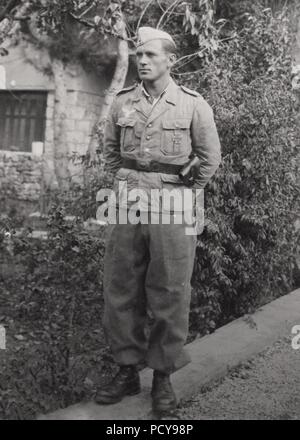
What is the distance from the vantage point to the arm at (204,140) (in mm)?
3496

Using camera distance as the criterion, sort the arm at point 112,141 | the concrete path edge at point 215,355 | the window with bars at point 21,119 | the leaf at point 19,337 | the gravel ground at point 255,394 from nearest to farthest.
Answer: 1. the concrete path edge at point 215,355
2. the gravel ground at point 255,394
3. the arm at point 112,141
4. the leaf at point 19,337
5. the window with bars at point 21,119

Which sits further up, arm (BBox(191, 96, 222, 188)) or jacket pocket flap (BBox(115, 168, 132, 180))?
arm (BBox(191, 96, 222, 188))

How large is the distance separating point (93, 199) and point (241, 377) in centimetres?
233

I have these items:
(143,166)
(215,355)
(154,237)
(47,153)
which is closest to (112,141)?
(143,166)

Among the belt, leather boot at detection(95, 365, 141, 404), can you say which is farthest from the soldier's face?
leather boot at detection(95, 365, 141, 404)

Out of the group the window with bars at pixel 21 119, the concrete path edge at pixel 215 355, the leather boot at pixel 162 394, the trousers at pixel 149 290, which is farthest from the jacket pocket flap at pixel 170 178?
the window with bars at pixel 21 119

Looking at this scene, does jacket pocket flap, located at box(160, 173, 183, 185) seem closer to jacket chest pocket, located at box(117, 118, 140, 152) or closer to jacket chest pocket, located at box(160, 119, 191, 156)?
jacket chest pocket, located at box(160, 119, 191, 156)

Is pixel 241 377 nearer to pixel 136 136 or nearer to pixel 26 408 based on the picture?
pixel 26 408

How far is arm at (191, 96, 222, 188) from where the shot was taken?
350cm

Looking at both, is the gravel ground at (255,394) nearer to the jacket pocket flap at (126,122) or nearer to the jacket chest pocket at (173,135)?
the jacket chest pocket at (173,135)

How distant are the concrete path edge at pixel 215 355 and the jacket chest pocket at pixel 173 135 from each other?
1.39 meters

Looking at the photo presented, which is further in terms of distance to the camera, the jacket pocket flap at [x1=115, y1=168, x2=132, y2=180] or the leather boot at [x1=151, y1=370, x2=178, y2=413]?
the jacket pocket flap at [x1=115, y1=168, x2=132, y2=180]

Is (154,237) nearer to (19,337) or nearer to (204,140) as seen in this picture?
(204,140)

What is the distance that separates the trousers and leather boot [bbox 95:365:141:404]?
70mm
